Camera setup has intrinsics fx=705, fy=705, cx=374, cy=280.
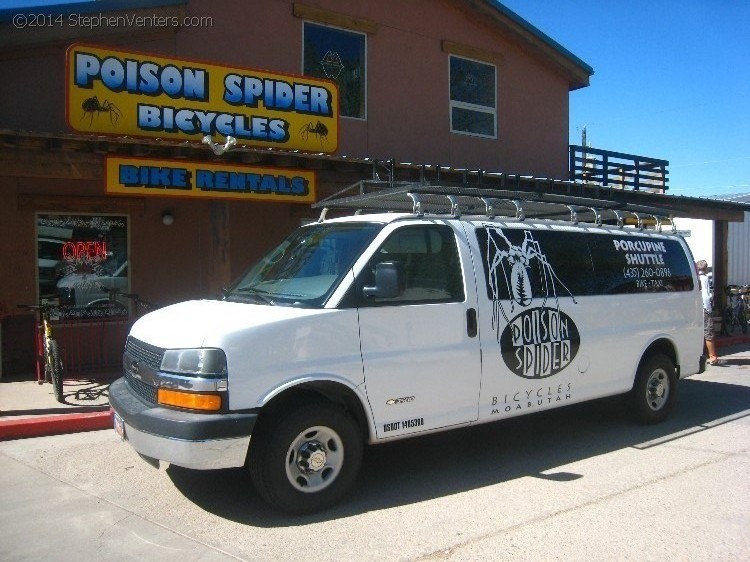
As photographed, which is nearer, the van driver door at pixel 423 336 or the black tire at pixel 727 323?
the van driver door at pixel 423 336

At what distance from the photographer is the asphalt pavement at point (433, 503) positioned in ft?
14.0

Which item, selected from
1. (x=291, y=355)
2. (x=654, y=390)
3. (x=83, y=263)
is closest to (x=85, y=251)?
(x=83, y=263)

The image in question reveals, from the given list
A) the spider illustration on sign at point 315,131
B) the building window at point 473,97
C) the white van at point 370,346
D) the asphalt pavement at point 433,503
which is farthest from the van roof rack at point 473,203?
the building window at point 473,97

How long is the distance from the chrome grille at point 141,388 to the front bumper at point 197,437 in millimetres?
162

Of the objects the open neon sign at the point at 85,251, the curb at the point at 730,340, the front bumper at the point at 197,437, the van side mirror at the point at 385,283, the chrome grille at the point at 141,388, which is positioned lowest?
the curb at the point at 730,340

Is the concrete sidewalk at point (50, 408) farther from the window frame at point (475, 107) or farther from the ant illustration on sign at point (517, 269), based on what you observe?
the window frame at point (475, 107)

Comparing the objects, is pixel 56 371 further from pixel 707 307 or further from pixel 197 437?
pixel 707 307

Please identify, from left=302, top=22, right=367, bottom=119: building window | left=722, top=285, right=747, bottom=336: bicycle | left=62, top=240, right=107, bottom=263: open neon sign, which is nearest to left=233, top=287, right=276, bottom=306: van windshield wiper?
left=62, top=240, right=107, bottom=263: open neon sign

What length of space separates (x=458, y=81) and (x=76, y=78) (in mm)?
8436

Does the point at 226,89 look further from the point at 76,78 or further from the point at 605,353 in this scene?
the point at 605,353

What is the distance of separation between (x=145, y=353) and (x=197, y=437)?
2.98 ft

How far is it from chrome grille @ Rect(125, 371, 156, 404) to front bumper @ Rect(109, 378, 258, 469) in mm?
162

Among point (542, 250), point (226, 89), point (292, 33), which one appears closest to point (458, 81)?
point (292, 33)

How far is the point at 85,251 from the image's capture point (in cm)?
1034
